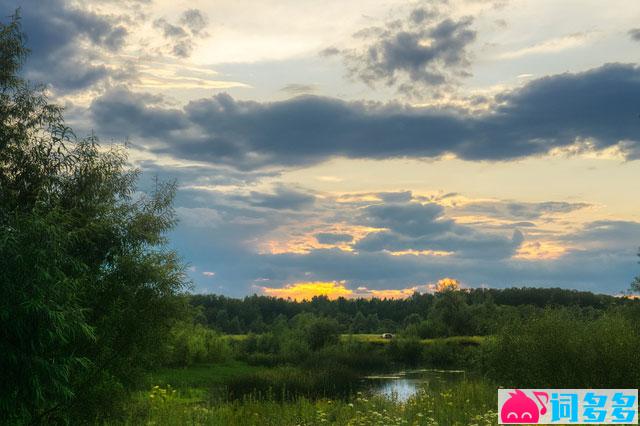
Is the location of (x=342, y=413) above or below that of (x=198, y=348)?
above

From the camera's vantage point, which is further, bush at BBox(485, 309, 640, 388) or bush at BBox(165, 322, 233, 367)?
bush at BBox(165, 322, 233, 367)

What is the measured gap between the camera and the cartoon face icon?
1778 cm

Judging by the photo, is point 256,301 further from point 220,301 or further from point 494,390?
point 494,390

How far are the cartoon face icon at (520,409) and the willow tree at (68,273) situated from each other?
433 inches

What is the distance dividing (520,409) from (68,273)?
1439cm

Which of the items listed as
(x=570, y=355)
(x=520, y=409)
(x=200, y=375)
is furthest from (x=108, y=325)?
(x=200, y=375)

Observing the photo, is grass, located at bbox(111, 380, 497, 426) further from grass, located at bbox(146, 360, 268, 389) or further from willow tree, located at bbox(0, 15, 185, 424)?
grass, located at bbox(146, 360, 268, 389)

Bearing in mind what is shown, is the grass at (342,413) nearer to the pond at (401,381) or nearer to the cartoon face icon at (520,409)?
the cartoon face icon at (520,409)

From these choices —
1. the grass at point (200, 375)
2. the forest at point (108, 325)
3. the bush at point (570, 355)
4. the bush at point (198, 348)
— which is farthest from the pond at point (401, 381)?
the bush at point (198, 348)

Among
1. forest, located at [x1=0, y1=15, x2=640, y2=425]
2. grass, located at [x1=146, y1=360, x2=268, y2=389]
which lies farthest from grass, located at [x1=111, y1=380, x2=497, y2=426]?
grass, located at [x1=146, y1=360, x2=268, y2=389]

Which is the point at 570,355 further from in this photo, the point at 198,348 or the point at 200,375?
the point at 198,348

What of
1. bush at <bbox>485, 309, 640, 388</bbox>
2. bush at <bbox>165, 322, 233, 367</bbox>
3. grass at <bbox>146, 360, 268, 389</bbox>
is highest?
bush at <bbox>485, 309, 640, 388</bbox>

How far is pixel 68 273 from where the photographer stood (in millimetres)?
18766

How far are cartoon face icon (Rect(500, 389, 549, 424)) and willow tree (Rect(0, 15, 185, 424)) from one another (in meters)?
11.0
